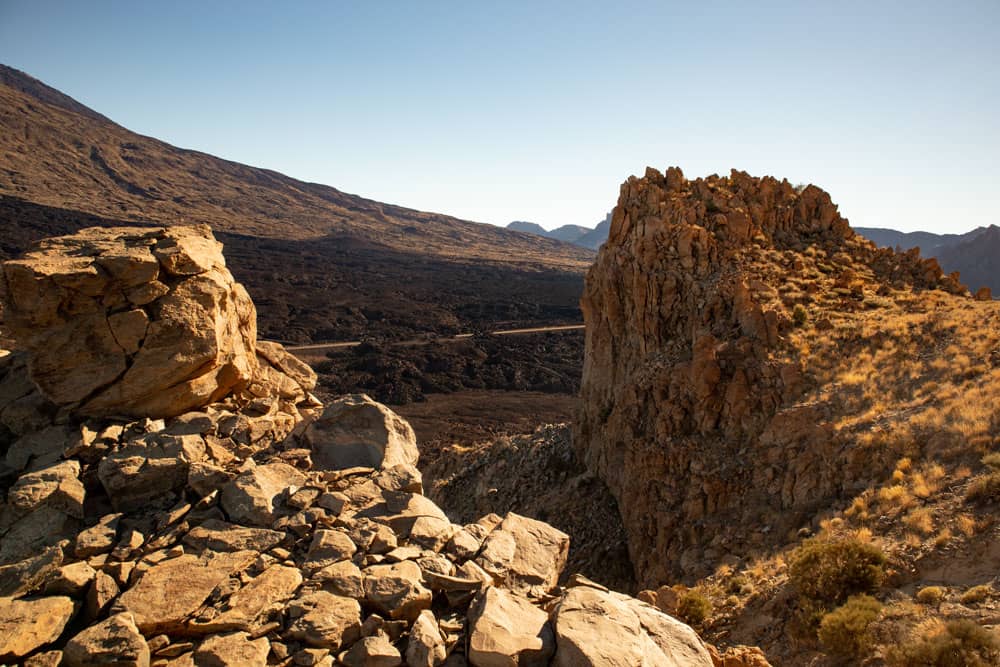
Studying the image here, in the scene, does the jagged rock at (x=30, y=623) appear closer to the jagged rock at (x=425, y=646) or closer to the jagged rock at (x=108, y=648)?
the jagged rock at (x=108, y=648)

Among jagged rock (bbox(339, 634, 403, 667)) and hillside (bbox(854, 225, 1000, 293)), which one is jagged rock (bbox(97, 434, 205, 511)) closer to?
jagged rock (bbox(339, 634, 403, 667))

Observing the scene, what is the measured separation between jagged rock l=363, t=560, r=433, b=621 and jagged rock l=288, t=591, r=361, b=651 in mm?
209

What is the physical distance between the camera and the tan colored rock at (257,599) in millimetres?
4930

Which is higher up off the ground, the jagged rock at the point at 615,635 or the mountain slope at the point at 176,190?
the mountain slope at the point at 176,190

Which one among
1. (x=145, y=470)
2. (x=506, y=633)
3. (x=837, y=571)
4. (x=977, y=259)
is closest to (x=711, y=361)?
(x=837, y=571)

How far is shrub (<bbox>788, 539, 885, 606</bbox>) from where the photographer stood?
7582 millimetres

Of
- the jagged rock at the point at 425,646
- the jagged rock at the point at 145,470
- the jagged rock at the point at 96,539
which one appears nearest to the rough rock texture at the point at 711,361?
the jagged rock at the point at 425,646

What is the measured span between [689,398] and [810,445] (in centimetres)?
345

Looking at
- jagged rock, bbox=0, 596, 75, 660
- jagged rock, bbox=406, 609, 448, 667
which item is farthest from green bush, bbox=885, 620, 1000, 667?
jagged rock, bbox=0, 596, 75, 660

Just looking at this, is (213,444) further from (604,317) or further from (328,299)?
(328,299)

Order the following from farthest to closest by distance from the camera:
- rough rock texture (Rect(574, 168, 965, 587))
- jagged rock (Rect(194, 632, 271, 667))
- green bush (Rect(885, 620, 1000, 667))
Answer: rough rock texture (Rect(574, 168, 965, 587)) → green bush (Rect(885, 620, 1000, 667)) → jagged rock (Rect(194, 632, 271, 667))

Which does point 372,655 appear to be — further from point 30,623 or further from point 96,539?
point 96,539

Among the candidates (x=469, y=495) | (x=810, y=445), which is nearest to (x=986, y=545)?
(x=810, y=445)

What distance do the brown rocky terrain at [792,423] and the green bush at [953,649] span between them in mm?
23
